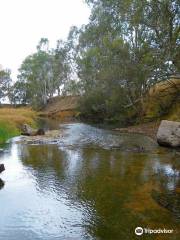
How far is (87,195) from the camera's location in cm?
1069

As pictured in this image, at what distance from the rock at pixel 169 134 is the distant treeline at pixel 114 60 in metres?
3.51

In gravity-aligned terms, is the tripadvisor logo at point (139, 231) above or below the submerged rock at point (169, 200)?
below

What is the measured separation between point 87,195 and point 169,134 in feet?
40.2

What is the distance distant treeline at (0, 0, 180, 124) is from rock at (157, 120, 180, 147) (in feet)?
11.5

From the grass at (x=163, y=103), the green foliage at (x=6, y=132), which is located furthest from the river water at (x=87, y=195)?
the grass at (x=163, y=103)

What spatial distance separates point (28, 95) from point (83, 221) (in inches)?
3885

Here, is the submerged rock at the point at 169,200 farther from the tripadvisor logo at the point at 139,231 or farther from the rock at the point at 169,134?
the rock at the point at 169,134

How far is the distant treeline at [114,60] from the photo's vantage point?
73.5 feet

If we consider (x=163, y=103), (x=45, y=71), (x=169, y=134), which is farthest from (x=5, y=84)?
(x=169, y=134)

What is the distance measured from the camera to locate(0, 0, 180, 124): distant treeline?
22391mm

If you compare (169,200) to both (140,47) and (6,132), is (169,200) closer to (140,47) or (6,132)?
(6,132)

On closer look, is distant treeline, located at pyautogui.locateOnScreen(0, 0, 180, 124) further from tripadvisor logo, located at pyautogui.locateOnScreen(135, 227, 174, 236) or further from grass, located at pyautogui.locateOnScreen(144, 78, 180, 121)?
tripadvisor logo, located at pyautogui.locateOnScreen(135, 227, 174, 236)

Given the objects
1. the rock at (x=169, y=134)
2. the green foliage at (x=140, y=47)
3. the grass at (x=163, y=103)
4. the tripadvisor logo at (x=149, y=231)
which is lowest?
the tripadvisor logo at (x=149, y=231)

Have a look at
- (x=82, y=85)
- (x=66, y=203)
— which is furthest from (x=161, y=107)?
(x=66, y=203)
